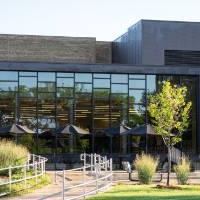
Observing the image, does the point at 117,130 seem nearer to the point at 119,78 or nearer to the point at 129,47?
the point at 119,78

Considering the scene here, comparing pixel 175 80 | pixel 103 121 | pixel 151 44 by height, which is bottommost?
pixel 103 121

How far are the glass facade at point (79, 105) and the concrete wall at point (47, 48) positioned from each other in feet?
37.9

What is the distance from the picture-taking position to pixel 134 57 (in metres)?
46.4

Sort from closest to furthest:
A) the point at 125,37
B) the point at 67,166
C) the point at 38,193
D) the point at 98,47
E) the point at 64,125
→ the point at 38,193, the point at 67,166, the point at 64,125, the point at 125,37, the point at 98,47

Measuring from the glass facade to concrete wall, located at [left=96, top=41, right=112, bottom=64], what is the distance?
13481mm

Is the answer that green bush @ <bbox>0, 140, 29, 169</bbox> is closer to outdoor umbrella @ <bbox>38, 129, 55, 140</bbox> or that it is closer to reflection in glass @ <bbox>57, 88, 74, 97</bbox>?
outdoor umbrella @ <bbox>38, 129, 55, 140</bbox>

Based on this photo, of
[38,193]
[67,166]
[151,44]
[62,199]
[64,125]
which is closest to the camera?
[62,199]

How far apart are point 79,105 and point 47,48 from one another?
1326cm

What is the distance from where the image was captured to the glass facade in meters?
38.6

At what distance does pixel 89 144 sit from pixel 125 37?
12.8 m

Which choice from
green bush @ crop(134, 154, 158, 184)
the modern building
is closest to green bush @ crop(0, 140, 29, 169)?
Answer: green bush @ crop(134, 154, 158, 184)

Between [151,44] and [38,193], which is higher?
[151,44]

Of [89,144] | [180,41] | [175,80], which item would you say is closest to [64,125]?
[89,144]

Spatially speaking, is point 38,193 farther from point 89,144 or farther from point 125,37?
point 125,37
